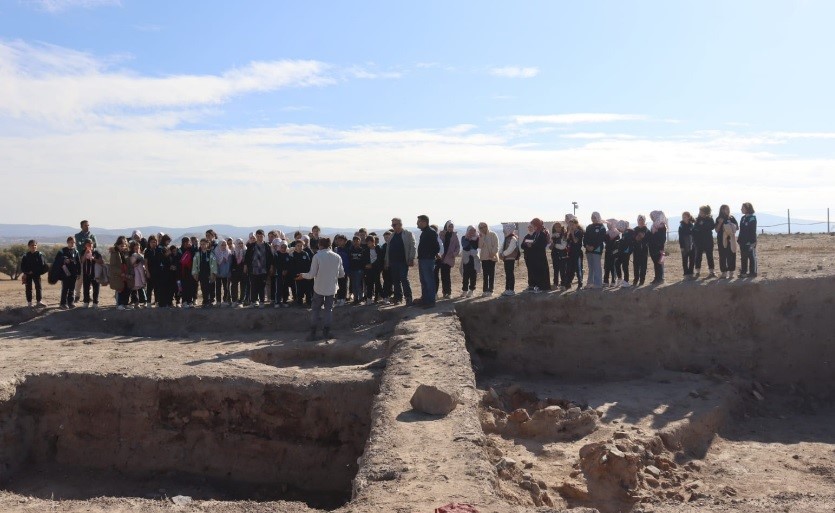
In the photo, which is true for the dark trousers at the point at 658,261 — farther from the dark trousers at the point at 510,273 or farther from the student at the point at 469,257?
the student at the point at 469,257

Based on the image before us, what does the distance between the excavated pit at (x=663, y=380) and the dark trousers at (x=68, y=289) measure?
809cm

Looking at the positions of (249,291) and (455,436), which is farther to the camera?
(249,291)

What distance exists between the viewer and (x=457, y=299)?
13.3 metres

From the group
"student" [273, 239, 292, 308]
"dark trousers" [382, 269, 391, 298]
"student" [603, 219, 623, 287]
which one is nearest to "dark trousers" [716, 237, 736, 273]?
"student" [603, 219, 623, 287]

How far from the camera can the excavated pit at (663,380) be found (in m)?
8.66

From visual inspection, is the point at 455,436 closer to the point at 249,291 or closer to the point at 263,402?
the point at 263,402

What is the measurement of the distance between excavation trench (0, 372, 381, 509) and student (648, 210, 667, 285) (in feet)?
20.0

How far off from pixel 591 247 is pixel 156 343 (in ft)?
26.2

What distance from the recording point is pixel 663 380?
1174 centimetres

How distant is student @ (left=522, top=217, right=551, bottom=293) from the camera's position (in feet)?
42.4

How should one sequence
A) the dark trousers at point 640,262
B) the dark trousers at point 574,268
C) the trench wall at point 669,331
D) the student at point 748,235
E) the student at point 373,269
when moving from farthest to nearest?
the student at point 373,269 → the dark trousers at point 574,268 → the dark trousers at point 640,262 → the student at point 748,235 → the trench wall at point 669,331

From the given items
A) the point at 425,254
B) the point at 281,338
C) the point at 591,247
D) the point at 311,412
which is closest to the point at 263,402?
the point at 311,412

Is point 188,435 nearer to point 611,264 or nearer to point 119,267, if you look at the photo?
point 119,267

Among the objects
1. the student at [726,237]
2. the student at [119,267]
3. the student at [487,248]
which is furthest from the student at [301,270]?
the student at [726,237]
